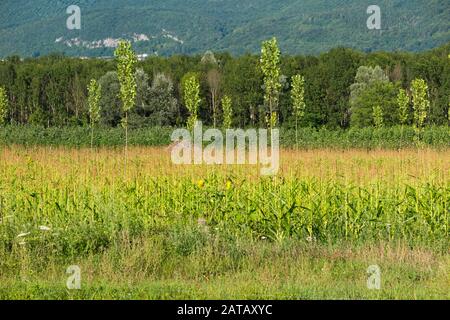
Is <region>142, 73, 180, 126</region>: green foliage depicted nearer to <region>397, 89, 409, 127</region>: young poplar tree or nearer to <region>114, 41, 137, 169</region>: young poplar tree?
<region>397, 89, 409, 127</region>: young poplar tree

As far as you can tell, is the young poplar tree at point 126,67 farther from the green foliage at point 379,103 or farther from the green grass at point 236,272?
the green foliage at point 379,103

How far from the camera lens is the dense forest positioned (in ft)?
254

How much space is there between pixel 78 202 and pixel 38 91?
89365 mm

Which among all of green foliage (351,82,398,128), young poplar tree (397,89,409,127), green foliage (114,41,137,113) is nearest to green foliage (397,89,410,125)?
young poplar tree (397,89,409,127)

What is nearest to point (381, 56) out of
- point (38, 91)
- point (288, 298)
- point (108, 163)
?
point (38, 91)

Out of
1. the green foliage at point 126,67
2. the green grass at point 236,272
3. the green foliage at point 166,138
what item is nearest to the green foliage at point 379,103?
the green foliage at point 166,138

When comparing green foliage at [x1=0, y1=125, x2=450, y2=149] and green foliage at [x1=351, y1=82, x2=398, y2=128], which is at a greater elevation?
green foliage at [x1=351, y1=82, x2=398, y2=128]

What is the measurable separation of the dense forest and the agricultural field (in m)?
55.7

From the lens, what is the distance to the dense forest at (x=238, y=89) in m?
77.3

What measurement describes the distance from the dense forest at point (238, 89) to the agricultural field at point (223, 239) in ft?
183

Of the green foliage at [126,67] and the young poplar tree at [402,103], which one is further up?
the green foliage at [126,67]

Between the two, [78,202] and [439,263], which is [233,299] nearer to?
[439,263]

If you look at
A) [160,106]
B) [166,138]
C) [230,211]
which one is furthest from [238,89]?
[230,211]

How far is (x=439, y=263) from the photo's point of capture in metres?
11.0
